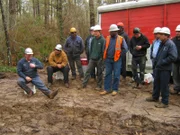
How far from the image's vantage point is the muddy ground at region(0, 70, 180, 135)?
16.7ft

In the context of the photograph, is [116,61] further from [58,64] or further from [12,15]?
[12,15]

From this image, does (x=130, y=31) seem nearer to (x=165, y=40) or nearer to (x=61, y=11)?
(x=165, y=40)

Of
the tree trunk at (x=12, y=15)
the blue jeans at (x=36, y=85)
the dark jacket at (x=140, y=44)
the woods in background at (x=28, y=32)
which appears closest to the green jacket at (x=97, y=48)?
the dark jacket at (x=140, y=44)

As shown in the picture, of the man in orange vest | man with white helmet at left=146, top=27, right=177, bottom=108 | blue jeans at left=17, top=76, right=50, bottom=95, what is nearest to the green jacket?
the man in orange vest

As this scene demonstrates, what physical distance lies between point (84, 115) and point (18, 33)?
8009 mm

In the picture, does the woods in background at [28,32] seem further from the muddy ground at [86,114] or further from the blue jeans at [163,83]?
the blue jeans at [163,83]

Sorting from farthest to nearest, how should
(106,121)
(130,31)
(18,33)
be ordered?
(18,33)
(130,31)
(106,121)

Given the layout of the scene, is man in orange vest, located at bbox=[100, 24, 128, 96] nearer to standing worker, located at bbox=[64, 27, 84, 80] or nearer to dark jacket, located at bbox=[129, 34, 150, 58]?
dark jacket, located at bbox=[129, 34, 150, 58]

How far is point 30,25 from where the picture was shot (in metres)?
13.5

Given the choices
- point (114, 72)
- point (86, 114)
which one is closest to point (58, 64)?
point (114, 72)

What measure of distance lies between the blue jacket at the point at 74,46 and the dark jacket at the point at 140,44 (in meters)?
1.83

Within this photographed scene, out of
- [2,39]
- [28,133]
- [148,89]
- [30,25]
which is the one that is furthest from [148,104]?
[30,25]

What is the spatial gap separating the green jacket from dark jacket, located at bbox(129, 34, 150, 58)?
3.02ft

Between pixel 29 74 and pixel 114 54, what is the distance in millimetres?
2474
